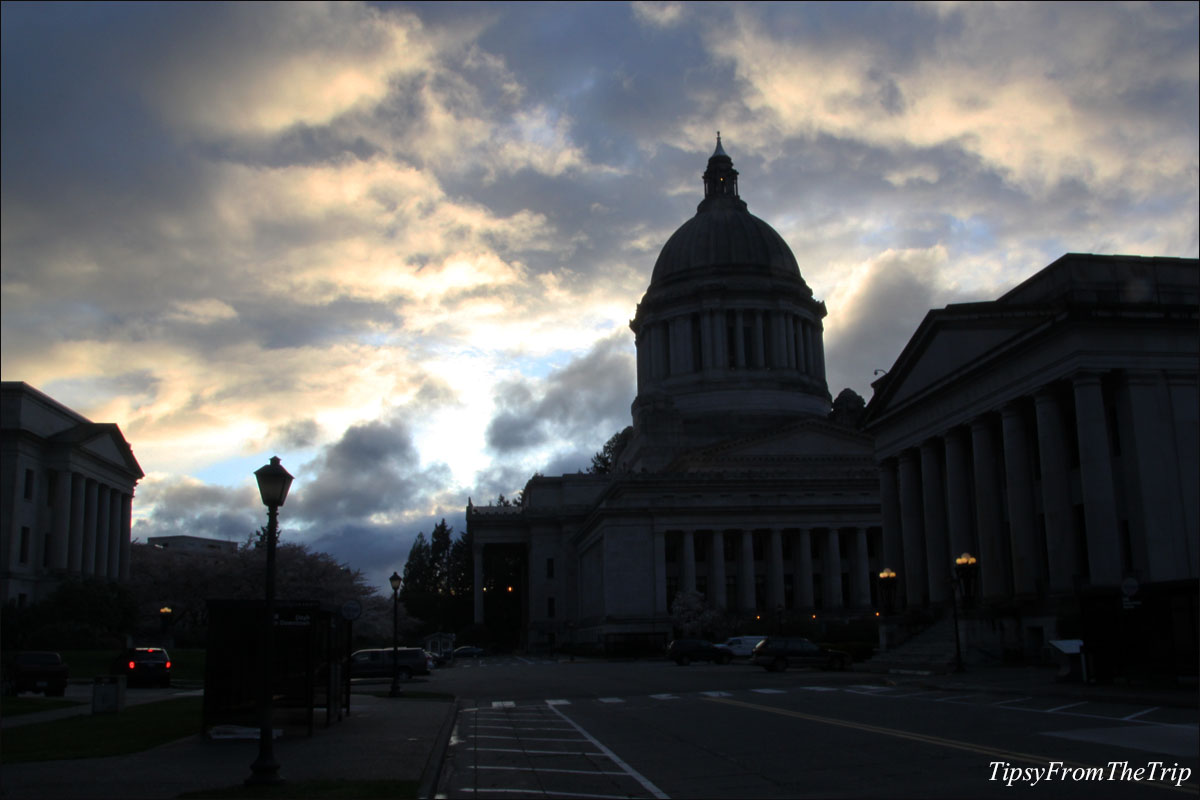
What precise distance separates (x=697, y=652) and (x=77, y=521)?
53.7 meters

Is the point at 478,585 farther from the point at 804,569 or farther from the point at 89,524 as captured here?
the point at 89,524

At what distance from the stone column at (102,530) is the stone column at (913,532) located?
233 feet

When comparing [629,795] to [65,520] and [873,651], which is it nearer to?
[873,651]

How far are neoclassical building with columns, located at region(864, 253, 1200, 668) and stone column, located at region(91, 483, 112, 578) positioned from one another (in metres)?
75.3

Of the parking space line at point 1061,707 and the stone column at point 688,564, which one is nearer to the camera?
the parking space line at point 1061,707

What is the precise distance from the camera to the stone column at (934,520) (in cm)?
5088

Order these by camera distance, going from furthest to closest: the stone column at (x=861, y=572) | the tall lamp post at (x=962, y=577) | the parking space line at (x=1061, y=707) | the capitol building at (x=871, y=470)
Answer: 1. the stone column at (x=861, y=572)
2. the tall lamp post at (x=962, y=577)
3. the capitol building at (x=871, y=470)
4. the parking space line at (x=1061, y=707)

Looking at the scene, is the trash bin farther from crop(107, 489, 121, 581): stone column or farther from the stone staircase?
crop(107, 489, 121, 581): stone column

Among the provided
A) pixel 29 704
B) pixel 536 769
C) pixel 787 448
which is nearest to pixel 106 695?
pixel 29 704

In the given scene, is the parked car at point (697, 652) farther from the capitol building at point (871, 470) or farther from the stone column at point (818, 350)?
the stone column at point (818, 350)

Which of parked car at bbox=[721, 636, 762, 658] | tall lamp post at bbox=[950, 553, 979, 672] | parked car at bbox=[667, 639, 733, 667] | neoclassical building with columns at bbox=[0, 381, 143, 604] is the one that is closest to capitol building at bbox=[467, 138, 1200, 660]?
tall lamp post at bbox=[950, 553, 979, 672]

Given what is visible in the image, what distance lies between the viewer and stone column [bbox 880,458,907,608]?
186ft

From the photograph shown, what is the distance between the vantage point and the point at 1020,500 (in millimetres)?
42812

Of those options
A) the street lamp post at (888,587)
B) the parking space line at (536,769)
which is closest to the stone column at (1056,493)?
the street lamp post at (888,587)
